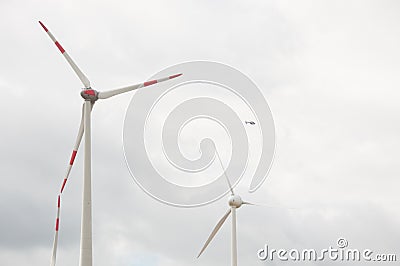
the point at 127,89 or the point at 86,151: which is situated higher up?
the point at 127,89

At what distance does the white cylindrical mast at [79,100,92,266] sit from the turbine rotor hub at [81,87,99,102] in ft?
5.30

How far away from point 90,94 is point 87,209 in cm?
1329

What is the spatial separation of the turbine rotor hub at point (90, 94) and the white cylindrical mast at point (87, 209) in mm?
1614

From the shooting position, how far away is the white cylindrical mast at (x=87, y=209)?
6488 centimetres

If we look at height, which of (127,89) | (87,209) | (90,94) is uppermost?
(127,89)

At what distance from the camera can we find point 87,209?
220ft

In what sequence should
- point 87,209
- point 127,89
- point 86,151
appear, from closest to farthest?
point 87,209, point 86,151, point 127,89

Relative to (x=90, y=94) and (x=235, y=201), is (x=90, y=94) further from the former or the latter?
(x=235, y=201)

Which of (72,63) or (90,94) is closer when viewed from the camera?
(90,94)

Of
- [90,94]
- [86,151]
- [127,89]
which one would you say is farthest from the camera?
[127,89]

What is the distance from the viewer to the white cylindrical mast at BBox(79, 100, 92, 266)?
64.9 meters

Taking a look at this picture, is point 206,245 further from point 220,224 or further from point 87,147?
point 87,147

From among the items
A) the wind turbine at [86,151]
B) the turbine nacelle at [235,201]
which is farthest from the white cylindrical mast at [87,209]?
the turbine nacelle at [235,201]

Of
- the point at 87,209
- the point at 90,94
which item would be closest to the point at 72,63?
the point at 90,94
